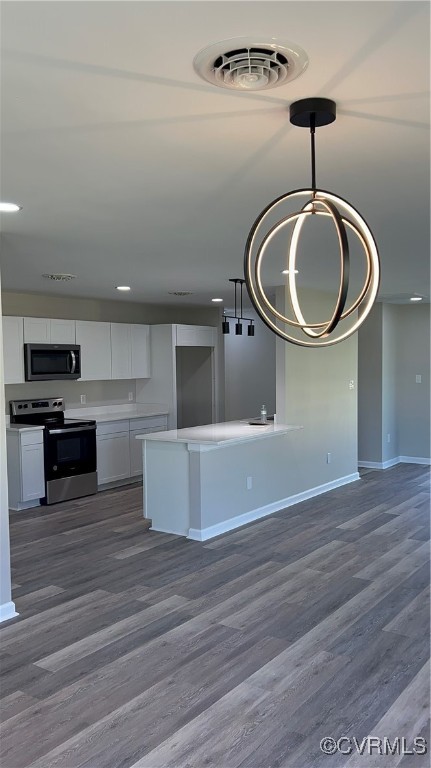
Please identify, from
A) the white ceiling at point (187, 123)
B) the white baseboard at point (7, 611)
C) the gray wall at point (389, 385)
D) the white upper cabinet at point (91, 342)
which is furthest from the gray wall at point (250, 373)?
the white baseboard at point (7, 611)

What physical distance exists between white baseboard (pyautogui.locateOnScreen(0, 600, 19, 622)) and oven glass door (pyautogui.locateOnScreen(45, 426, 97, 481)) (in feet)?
9.34

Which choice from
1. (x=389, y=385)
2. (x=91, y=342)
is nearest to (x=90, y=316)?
(x=91, y=342)

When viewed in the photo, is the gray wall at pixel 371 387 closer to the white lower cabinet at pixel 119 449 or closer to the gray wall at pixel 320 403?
the gray wall at pixel 320 403

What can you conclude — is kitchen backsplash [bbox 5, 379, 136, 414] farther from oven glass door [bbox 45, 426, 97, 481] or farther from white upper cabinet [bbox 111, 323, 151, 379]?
oven glass door [bbox 45, 426, 97, 481]

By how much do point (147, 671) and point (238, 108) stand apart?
2.64m

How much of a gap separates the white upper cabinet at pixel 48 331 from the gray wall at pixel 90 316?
0.30 m

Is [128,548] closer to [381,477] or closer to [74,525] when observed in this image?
[74,525]

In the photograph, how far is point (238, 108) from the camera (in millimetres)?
1888

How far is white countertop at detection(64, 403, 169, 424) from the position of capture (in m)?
7.50

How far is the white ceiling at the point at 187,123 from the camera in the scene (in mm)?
1397

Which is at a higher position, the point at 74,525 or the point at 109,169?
the point at 109,169

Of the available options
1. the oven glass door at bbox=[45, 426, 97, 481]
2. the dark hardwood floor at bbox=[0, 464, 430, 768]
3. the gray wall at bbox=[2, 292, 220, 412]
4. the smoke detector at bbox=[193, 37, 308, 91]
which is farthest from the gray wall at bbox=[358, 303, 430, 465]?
the smoke detector at bbox=[193, 37, 308, 91]

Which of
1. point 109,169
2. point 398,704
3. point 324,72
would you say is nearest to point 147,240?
point 109,169

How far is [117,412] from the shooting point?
817cm
